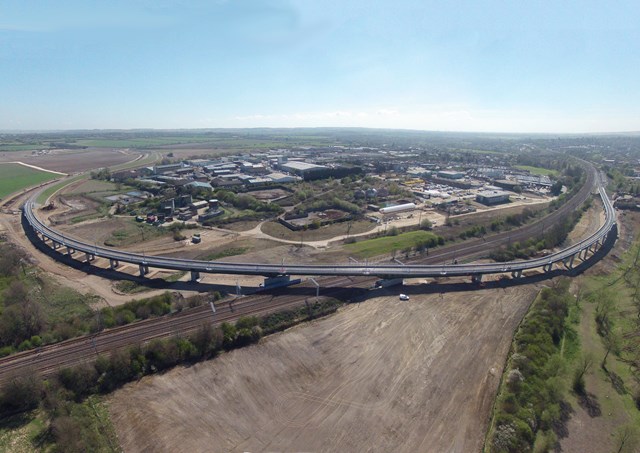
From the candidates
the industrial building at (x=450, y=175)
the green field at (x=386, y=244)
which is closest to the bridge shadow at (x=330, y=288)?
the green field at (x=386, y=244)

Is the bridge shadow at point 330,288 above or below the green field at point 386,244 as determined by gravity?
below

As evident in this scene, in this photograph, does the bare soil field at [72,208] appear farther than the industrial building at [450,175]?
No

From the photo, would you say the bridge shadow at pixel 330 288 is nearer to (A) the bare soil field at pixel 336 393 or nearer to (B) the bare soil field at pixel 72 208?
(A) the bare soil field at pixel 336 393

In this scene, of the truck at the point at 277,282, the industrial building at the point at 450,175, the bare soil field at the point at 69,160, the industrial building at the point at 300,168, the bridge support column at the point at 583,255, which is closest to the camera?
the truck at the point at 277,282

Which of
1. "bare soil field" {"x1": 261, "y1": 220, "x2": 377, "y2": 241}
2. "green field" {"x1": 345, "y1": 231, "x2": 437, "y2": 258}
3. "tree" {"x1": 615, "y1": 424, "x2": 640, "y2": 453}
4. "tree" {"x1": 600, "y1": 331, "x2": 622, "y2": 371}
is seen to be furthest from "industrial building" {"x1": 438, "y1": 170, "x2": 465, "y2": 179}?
"tree" {"x1": 615, "y1": 424, "x2": 640, "y2": 453}

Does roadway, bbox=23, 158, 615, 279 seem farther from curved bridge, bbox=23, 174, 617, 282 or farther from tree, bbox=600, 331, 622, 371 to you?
tree, bbox=600, 331, 622, 371

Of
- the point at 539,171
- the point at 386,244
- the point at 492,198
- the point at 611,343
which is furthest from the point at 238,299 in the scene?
the point at 539,171
